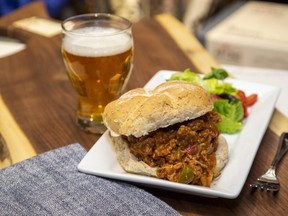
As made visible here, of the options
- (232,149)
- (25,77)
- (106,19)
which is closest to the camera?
(232,149)

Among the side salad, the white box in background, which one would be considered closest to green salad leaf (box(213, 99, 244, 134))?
the side salad

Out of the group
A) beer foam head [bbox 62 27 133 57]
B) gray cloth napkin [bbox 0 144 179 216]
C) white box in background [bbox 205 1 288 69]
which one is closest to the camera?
gray cloth napkin [bbox 0 144 179 216]

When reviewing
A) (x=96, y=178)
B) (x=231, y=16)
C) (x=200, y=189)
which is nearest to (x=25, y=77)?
(x=96, y=178)

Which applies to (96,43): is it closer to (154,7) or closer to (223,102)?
(223,102)

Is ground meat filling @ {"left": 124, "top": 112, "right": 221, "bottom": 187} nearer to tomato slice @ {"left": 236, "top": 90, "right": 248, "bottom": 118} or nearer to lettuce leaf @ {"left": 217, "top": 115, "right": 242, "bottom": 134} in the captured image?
lettuce leaf @ {"left": 217, "top": 115, "right": 242, "bottom": 134}

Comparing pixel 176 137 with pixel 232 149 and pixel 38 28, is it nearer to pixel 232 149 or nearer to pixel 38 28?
pixel 232 149

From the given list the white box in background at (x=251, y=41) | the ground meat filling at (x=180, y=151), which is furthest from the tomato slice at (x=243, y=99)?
the white box in background at (x=251, y=41)

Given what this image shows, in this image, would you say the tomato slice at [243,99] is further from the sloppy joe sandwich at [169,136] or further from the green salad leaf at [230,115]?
the sloppy joe sandwich at [169,136]
